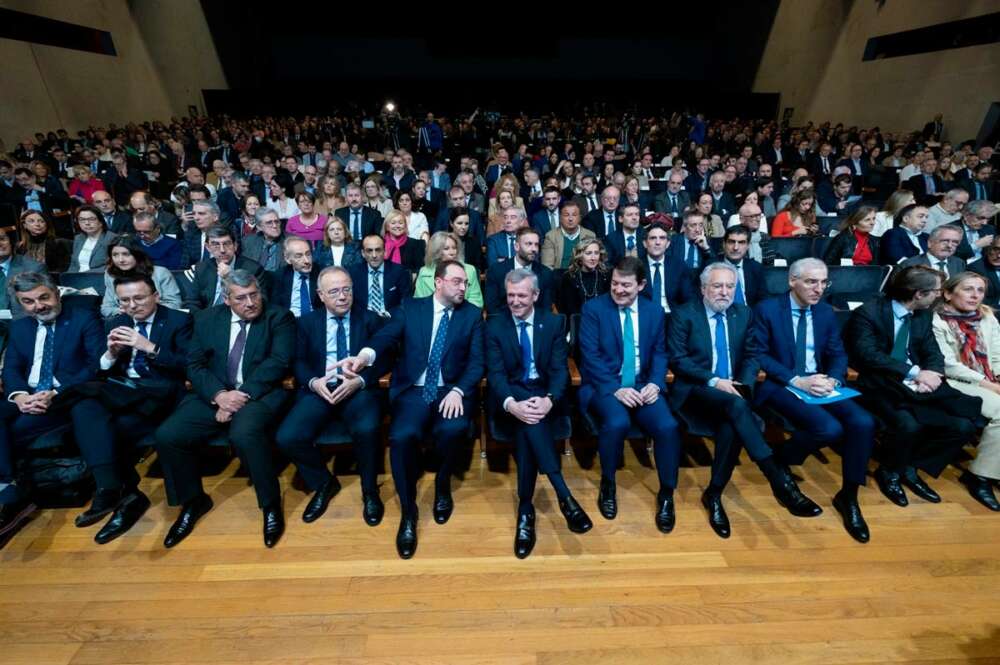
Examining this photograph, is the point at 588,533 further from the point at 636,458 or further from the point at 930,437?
the point at 930,437

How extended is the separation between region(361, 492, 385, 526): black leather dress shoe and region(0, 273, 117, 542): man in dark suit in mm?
1166

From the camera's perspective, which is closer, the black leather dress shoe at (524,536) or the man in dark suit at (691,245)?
the black leather dress shoe at (524,536)

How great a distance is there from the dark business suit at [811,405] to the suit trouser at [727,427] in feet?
0.73

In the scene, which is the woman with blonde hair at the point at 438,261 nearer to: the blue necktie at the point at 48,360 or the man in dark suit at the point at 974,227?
the blue necktie at the point at 48,360

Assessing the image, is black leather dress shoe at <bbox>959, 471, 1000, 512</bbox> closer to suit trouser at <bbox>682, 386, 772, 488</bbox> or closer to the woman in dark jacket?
suit trouser at <bbox>682, 386, 772, 488</bbox>

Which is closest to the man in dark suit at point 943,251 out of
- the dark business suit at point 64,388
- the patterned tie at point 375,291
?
the patterned tie at point 375,291

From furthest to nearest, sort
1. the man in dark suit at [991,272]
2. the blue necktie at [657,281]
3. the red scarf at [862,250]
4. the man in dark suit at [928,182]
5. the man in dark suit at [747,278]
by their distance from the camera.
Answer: the man in dark suit at [928,182] < the red scarf at [862,250] < the blue necktie at [657,281] < the man in dark suit at [747,278] < the man in dark suit at [991,272]

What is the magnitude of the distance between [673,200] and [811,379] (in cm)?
374

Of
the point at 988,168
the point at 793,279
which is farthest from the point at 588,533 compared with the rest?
the point at 988,168

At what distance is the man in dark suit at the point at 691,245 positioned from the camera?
150 inches

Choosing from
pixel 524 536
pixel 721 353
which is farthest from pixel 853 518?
pixel 524 536

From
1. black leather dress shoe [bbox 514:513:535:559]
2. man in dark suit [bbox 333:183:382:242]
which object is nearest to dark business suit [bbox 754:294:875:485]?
black leather dress shoe [bbox 514:513:535:559]

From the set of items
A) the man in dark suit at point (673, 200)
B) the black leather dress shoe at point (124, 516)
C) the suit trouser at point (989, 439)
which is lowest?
the black leather dress shoe at point (124, 516)

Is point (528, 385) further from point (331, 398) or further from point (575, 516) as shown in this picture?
point (331, 398)
